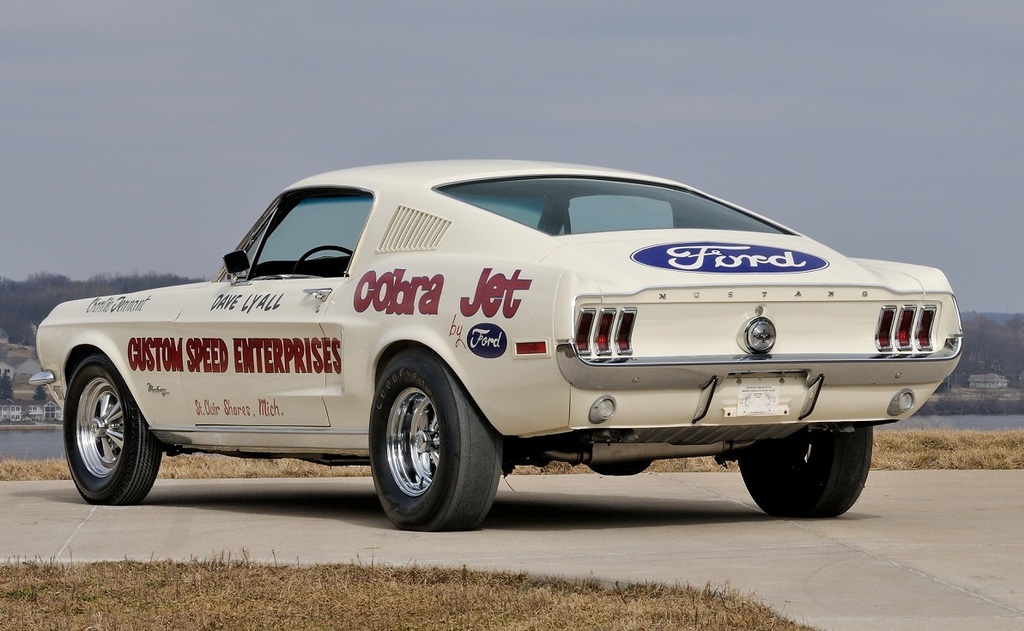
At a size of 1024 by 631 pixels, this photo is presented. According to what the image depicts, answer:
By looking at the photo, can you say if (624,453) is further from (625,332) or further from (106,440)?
(106,440)

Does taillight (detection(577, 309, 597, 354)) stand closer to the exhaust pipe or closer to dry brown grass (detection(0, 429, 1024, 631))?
the exhaust pipe

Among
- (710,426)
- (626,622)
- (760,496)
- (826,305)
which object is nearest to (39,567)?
(626,622)

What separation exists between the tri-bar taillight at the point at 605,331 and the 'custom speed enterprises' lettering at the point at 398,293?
0.84 metres

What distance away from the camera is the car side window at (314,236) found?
8.42 meters

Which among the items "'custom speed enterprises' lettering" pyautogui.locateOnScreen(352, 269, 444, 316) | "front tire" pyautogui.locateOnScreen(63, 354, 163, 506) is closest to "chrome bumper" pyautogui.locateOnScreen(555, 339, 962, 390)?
"'custom speed enterprises' lettering" pyautogui.locateOnScreen(352, 269, 444, 316)

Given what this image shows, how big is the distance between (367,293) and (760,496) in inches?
94.0

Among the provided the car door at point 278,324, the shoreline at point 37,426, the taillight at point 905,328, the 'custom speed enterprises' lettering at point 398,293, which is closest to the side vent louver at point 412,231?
the 'custom speed enterprises' lettering at point 398,293

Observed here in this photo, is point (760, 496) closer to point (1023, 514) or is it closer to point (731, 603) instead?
point (1023, 514)

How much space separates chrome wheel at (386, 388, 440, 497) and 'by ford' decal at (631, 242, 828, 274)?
48.2 inches

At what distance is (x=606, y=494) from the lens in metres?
9.88

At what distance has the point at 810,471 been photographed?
324 inches

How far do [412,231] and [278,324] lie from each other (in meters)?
0.91

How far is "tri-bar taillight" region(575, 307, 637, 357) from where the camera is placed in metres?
6.61

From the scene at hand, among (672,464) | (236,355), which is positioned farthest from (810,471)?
(672,464)
